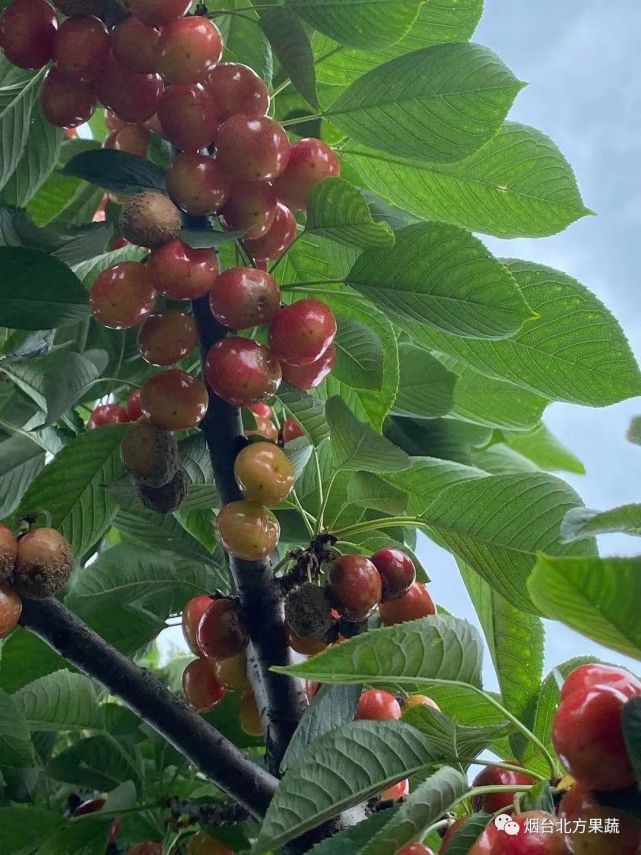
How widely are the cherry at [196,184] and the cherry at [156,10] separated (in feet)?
0.50

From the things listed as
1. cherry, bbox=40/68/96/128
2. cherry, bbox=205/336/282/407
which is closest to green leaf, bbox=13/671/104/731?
cherry, bbox=205/336/282/407

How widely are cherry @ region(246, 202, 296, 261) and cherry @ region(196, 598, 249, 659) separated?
430 millimetres

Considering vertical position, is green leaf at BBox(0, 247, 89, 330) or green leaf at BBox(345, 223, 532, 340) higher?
green leaf at BBox(345, 223, 532, 340)

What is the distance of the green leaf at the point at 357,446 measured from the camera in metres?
1.11

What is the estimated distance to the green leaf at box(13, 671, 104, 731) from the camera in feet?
4.27

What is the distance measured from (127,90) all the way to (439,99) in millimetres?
368

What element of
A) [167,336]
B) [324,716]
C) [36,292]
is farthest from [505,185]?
[324,716]

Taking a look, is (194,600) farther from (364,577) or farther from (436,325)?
(436,325)

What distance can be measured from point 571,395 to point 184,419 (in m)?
0.49

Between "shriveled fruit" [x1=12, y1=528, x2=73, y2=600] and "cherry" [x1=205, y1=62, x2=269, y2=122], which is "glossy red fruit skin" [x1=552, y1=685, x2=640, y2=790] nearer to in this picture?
"shriveled fruit" [x1=12, y1=528, x2=73, y2=600]

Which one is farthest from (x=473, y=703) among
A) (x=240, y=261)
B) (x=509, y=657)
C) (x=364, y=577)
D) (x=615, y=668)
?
(x=240, y=261)

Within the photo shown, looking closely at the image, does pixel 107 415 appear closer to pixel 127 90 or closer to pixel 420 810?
pixel 127 90

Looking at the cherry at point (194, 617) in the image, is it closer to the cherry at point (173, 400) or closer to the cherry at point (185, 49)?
the cherry at point (173, 400)

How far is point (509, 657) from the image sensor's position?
115 centimetres
